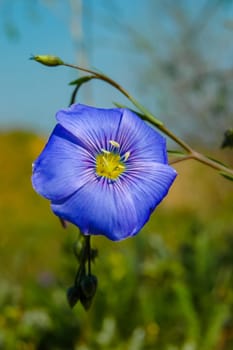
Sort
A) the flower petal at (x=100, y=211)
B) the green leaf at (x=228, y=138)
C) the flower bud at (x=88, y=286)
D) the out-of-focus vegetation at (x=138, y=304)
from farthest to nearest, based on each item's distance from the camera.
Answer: the out-of-focus vegetation at (x=138, y=304)
the green leaf at (x=228, y=138)
the flower bud at (x=88, y=286)
the flower petal at (x=100, y=211)

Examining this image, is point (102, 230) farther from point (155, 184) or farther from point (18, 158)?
point (18, 158)

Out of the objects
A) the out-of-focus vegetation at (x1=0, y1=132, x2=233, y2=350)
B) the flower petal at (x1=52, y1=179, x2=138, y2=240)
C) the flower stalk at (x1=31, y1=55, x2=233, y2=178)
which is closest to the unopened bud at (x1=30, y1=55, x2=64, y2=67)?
the flower stalk at (x1=31, y1=55, x2=233, y2=178)

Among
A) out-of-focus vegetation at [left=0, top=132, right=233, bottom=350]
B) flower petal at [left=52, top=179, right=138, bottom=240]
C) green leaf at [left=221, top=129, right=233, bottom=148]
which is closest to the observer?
flower petal at [left=52, top=179, right=138, bottom=240]

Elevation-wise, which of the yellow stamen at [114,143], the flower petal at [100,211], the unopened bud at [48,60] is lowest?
the flower petal at [100,211]

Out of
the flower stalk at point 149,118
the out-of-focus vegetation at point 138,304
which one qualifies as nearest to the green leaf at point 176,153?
the flower stalk at point 149,118

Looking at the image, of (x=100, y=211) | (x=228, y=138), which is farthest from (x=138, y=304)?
(x=100, y=211)

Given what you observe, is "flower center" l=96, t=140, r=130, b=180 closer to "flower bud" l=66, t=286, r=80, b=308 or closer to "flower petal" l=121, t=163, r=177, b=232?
"flower petal" l=121, t=163, r=177, b=232

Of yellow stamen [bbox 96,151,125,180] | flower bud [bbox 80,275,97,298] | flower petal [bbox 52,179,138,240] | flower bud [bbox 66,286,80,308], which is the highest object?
yellow stamen [bbox 96,151,125,180]

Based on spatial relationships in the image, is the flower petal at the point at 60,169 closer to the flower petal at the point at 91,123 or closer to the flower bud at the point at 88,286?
the flower petal at the point at 91,123
